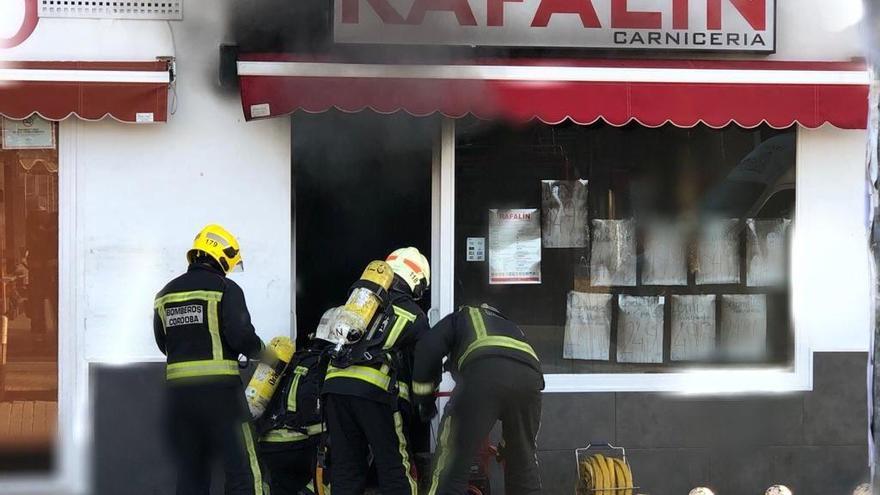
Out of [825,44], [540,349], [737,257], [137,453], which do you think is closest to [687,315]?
[737,257]

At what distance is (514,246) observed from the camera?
6.87 m

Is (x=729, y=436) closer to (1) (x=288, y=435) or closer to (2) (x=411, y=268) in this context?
(2) (x=411, y=268)

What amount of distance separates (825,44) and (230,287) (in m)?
4.05

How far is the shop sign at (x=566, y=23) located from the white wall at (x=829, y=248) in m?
0.82

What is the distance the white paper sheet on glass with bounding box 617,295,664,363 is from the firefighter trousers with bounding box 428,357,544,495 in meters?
1.56

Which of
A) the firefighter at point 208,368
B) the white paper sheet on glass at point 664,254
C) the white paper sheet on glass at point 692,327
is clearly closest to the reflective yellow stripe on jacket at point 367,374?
the firefighter at point 208,368

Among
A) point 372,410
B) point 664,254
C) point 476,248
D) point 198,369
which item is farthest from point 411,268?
point 664,254

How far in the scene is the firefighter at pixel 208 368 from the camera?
18.2 feet

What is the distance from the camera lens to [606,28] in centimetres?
649

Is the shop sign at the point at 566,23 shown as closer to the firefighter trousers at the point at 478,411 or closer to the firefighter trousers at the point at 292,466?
the firefighter trousers at the point at 478,411

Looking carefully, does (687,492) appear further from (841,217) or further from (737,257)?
(841,217)

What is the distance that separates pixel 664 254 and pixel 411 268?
80.5 inches

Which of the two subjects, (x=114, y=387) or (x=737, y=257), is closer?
(x=114, y=387)

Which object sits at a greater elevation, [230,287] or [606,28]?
[606,28]
